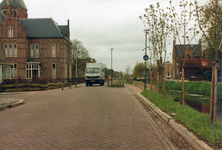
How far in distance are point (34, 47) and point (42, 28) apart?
4435 millimetres

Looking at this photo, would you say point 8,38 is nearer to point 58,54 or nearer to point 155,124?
point 58,54

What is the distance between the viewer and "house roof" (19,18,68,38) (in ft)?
149

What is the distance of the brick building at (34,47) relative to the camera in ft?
141

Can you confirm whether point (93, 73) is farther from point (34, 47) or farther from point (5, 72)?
point (34, 47)

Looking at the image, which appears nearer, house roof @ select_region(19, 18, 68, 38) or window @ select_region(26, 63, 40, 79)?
window @ select_region(26, 63, 40, 79)

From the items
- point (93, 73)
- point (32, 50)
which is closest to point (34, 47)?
point (32, 50)

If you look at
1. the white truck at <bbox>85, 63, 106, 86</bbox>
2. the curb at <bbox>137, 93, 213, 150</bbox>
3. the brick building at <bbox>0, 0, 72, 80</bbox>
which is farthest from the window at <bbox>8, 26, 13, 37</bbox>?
the curb at <bbox>137, 93, 213, 150</bbox>

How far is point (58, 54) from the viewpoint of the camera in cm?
4469

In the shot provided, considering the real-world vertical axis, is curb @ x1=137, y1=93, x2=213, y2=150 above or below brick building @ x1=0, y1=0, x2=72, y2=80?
below

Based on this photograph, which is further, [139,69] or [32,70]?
[139,69]

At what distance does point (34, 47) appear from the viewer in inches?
1773

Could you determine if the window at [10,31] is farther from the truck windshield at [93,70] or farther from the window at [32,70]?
the truck windshield at [93,70]

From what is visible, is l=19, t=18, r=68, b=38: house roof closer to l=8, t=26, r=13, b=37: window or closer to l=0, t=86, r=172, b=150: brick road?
l=8, t=26, r=13, b=37: window

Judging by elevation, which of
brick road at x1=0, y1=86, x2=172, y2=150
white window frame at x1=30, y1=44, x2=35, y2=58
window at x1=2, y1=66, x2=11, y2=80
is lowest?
brick road at x1=0, y1=86, x2=172, y2=150
